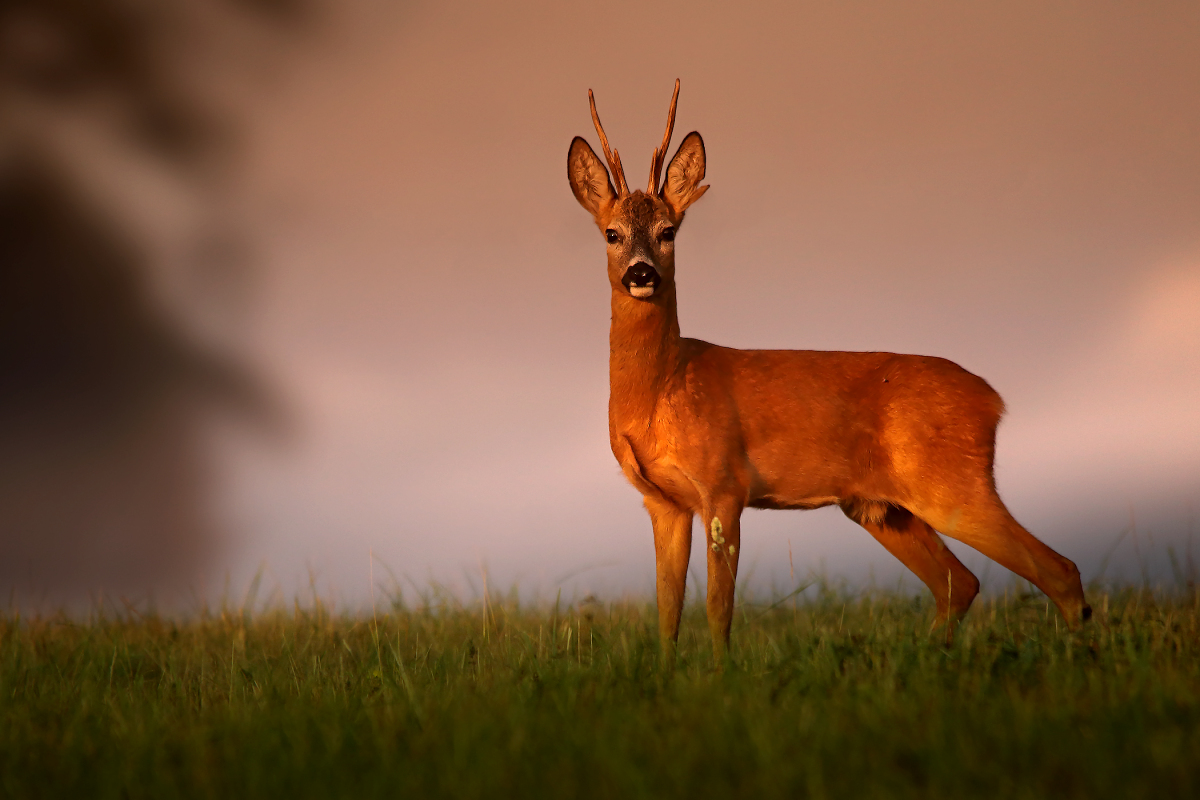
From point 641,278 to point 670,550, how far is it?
6.20 ft

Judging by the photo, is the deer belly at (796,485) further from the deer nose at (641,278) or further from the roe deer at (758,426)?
the deer nose at (641,278)

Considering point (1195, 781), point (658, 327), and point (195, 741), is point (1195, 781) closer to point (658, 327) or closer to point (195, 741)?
point (195, 741)

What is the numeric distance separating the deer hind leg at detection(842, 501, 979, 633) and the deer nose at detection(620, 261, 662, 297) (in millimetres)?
2382

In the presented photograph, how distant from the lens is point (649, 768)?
3.65 metres

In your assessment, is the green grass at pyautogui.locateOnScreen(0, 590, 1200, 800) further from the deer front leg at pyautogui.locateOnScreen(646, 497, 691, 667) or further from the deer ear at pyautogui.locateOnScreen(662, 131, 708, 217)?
the deer ear at pyautogui.locateOnScreen(662, 131, 708, 217)

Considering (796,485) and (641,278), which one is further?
(796,485)

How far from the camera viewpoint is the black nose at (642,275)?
6.68m

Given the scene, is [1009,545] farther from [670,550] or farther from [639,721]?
[639,721]

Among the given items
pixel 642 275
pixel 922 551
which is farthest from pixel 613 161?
pixel 922 551

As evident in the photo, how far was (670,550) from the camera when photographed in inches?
283

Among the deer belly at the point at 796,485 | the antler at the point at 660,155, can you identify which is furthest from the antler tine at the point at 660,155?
the deer belly at the point at 796,485

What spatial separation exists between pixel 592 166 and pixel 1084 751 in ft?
16.6

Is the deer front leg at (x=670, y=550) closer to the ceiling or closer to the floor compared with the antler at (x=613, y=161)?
closer to the floor

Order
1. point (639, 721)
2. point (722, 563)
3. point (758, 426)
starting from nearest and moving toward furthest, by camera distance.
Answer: point (639, 721)
point (722, 563)
point (758, 426)
